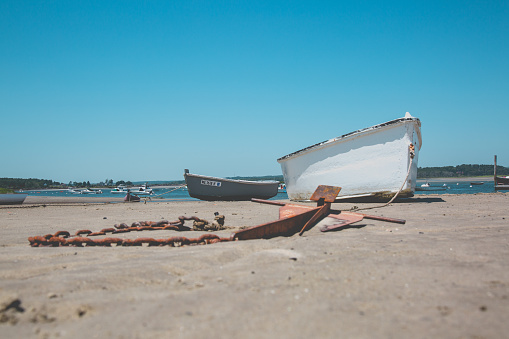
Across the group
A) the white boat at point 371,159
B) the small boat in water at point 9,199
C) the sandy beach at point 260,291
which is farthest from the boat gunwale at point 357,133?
the small boat in water at point 9,199

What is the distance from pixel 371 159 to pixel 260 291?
796 centimetres

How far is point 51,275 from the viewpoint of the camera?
207 centimetres

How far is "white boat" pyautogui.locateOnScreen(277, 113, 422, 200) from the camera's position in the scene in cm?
869

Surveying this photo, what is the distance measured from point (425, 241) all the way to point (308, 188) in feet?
24.0

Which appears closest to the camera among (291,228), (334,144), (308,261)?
(308,261)

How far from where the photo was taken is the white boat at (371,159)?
869 cm

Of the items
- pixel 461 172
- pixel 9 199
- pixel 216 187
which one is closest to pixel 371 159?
pixel 216 187

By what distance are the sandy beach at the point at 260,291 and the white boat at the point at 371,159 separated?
19.9 ft

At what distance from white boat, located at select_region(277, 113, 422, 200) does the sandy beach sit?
6.05 metres

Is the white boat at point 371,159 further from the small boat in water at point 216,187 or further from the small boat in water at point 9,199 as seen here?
the small boat in water at point 9,199

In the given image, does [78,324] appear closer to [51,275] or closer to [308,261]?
[51,275]

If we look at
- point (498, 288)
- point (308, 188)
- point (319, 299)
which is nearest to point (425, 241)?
point (498, 288)

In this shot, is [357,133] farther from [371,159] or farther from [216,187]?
[216,187]

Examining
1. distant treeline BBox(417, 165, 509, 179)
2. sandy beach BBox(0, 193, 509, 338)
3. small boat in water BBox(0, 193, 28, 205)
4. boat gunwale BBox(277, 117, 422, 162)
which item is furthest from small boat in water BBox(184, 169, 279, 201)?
distant treeline BBox(417, 165, 509, 179)
